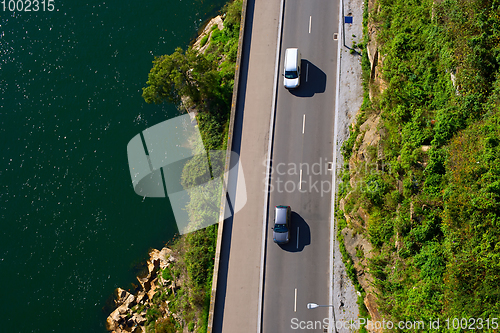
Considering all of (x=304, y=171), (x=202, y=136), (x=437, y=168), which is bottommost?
(x=437, y=168)

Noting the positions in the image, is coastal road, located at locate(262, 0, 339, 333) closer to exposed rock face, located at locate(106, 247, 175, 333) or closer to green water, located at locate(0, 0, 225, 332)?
exposed rock face, located at locate(106, 247, 175, 333)

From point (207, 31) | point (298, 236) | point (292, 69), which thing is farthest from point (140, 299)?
point (207, 31)

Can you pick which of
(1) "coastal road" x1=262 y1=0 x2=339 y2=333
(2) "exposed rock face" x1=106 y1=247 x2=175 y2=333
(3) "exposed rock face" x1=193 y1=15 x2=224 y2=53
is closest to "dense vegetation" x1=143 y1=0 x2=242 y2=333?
(2) "exposed rock face" x1=106 y1=247 x2=175 y2=333

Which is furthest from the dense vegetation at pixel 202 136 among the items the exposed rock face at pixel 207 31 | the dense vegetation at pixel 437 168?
the dense vegetation at pixel 437 168

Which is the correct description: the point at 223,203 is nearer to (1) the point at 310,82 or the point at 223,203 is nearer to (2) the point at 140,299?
(1) the point at 310,82

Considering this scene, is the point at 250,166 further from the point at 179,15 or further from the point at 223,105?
the point at 179,15

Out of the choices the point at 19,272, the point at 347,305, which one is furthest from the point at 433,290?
the point at 19,272
